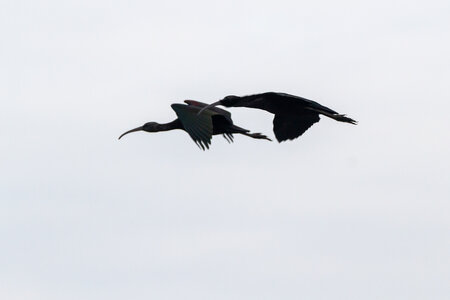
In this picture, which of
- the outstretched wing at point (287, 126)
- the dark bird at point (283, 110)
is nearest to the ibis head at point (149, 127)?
the dark bird at point (283, 110)

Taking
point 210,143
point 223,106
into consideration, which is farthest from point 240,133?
point 210,143

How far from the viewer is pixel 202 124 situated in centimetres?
3647

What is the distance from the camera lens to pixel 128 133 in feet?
140

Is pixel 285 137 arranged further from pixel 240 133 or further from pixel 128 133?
pixel 128 133

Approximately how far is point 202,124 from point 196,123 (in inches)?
7.4

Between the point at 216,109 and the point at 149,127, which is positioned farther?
the point at 149,127

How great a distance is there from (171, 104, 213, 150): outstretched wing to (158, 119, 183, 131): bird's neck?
2639 millimetres

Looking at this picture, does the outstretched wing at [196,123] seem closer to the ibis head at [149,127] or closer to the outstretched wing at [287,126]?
the outstretched wing at [287,126]

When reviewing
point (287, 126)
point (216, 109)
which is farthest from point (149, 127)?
point (287, 126)

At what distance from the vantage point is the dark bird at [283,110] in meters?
37.4

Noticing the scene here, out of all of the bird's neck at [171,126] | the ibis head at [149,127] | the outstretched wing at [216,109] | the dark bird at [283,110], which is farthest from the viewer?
the ibis head at [149,127]

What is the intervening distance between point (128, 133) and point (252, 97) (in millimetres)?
6326

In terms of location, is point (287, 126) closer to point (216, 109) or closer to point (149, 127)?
point (216, 109)

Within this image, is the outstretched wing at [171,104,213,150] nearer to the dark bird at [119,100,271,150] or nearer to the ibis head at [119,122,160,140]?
the dark bird at [119,100,271,150]
